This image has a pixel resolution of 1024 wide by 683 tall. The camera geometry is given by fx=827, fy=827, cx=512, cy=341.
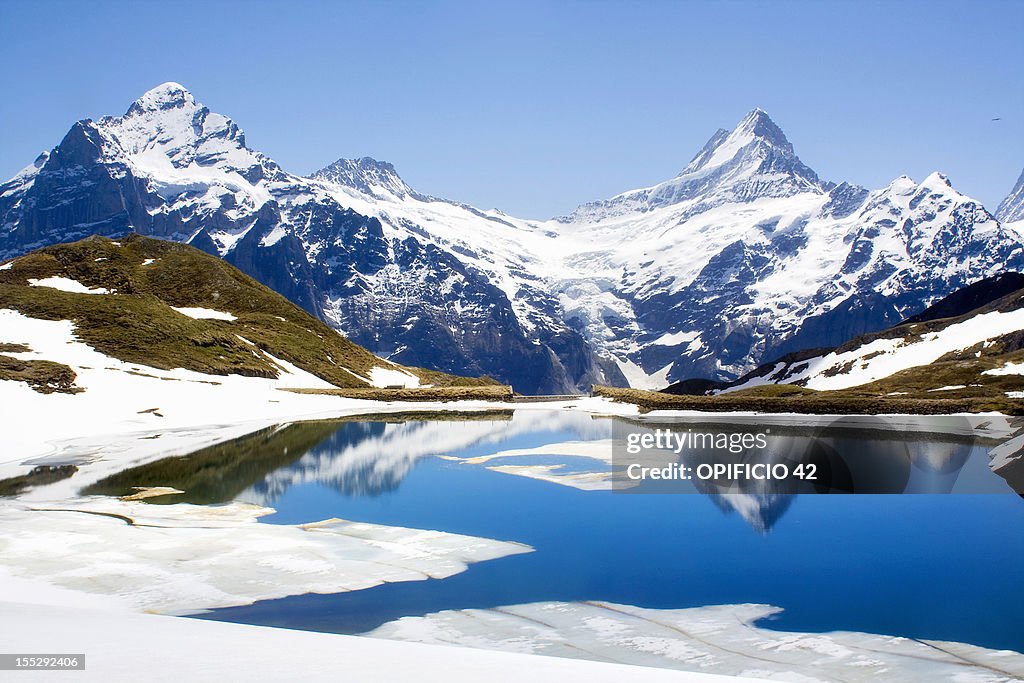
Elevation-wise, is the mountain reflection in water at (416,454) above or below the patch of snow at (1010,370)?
below

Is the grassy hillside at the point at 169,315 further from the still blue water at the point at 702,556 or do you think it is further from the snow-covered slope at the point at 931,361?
the snow-covered slope at the point at 931,361

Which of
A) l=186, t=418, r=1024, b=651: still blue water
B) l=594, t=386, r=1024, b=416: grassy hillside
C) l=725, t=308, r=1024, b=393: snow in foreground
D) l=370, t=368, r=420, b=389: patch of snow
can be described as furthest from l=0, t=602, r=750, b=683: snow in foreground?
l=725, t=308, r=1024, b=393: snow in foreground

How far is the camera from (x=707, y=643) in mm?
15094

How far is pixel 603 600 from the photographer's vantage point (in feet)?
58.2

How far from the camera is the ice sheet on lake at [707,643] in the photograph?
45.2 ft

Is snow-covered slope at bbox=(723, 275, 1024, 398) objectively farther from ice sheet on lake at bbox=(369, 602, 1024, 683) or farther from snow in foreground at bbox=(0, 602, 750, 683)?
snow in foreground at bbox=(0, 602, 750, 683)

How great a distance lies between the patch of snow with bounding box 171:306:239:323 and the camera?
109 meters

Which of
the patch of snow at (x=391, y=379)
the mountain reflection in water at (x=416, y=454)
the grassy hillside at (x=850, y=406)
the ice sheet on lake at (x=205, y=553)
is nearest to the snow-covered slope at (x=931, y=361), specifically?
the grassy hillside at (x=850, y=406)

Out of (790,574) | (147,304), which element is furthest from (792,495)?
(147,304)

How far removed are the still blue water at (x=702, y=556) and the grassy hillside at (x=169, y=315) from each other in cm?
3670

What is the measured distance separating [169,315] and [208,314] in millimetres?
21098

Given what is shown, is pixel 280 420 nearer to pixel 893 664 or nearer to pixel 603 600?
pixel 603 600

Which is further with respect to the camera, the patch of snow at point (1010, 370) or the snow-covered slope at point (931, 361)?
the patch of snow at point (1010, 370)

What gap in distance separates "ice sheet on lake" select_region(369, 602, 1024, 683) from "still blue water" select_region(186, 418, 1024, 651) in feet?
1.91
